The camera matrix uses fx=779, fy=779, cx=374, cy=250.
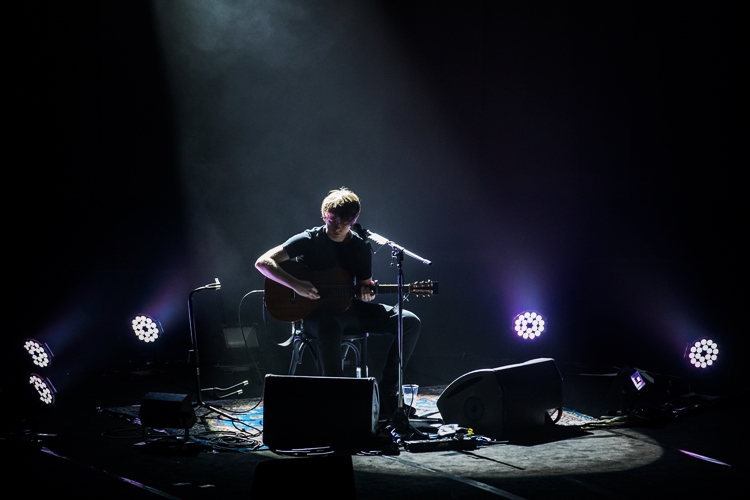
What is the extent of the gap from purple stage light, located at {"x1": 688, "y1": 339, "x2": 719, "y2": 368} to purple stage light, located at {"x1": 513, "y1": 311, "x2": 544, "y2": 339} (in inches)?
57.0

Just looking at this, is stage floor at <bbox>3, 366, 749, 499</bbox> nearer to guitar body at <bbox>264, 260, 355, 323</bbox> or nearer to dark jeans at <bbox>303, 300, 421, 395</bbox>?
dark jeans at <bbox>303, 300, 421, 395</bbox>

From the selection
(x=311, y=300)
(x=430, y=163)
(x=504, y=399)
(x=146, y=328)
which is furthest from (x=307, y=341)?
(x=430, y=163)

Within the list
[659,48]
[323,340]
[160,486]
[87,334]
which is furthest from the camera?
[659,48]

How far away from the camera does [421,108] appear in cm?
788

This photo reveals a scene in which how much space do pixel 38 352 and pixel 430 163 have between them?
4051 mm

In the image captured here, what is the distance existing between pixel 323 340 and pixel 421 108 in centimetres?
362

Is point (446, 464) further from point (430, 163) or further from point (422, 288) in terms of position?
point (430, 163)

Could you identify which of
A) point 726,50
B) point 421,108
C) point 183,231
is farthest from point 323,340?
point 726,50

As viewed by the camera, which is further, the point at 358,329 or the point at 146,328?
the point at 146,328

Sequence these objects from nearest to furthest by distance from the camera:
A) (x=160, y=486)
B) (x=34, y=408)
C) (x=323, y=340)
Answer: (x=160, y=486) < (x=34, y=408) < (x=323, y=340)

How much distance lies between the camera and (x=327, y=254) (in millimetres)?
5152

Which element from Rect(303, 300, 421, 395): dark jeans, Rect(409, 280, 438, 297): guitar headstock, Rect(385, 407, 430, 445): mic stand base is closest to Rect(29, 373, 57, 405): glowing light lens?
Rect(303, 300, 421, 395): dark jeans

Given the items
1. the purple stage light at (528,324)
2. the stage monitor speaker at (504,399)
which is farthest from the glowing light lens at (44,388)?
the purple stage light at (528,324)

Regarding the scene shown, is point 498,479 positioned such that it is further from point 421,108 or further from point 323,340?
point 421,108
